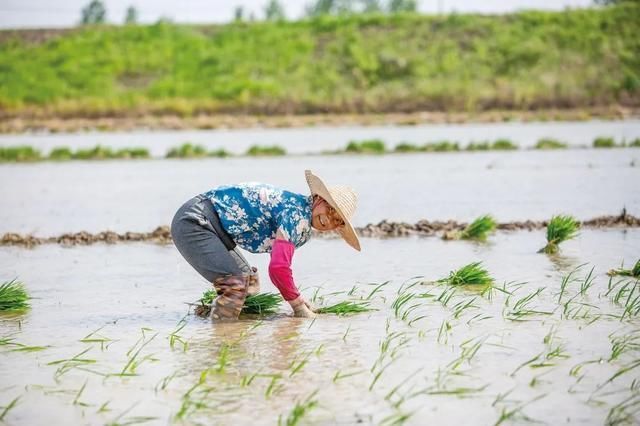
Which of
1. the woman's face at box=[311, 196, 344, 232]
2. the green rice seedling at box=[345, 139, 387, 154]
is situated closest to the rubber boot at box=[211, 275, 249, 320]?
the woman's face at box=[311, 196, 344, 232]

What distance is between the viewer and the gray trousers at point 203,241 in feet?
24.6

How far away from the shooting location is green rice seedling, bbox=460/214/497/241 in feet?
37.0

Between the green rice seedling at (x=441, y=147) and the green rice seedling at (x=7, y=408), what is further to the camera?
the green rice seedling at (x=441, y=147)

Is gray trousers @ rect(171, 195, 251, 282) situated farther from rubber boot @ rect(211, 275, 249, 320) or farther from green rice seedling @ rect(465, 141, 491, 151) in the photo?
green rice seedling @ rect(465, 141, 491, 151)

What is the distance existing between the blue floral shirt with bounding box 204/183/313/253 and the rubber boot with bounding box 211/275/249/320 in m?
0.27

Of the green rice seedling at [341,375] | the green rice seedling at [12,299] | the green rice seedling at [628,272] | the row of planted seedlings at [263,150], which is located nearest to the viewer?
the green rice seedling at [341,375]

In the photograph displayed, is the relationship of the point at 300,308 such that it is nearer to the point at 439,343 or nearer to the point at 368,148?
the point at 439,343

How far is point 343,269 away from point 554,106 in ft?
99.8

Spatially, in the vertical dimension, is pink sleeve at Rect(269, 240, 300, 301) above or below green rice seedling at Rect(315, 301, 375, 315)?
above

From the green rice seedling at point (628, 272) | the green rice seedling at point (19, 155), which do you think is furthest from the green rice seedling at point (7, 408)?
the green rice seedling at point (19, 155)

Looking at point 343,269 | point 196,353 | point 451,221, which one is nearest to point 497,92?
point 451,221

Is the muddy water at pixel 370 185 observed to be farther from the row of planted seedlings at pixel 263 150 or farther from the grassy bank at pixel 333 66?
the grassy bank at pixel 333 66

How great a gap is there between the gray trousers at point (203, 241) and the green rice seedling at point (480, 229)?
4321mm

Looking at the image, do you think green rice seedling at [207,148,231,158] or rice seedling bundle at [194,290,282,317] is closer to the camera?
rice seedling bundle at [194,290,282,317]
